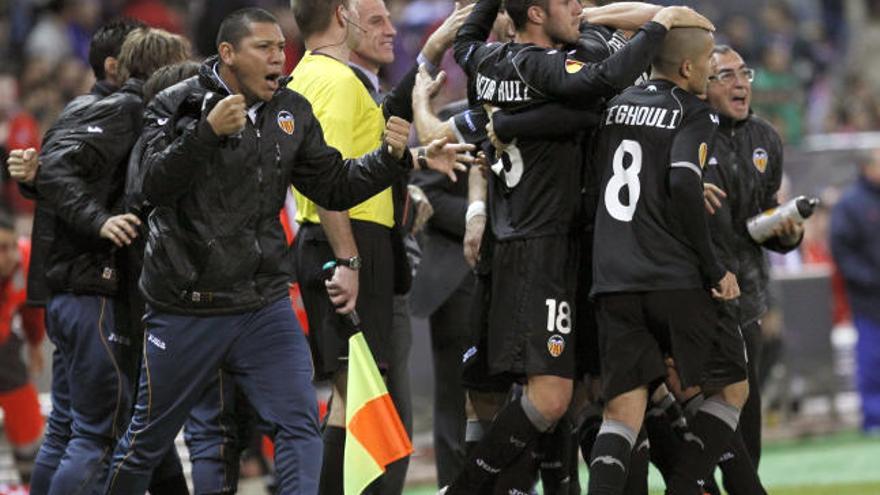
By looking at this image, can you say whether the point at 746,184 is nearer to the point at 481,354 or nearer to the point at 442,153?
the point at 481,354

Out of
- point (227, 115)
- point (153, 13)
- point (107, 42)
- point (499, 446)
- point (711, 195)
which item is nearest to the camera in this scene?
point (227, 115)

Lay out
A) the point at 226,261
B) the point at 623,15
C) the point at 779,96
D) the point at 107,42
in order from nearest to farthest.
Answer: the point at 226,261, the point at 623,15, the point at 107,42, the point at 779,96

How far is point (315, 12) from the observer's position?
27.6 ft

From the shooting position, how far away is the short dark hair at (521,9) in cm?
768

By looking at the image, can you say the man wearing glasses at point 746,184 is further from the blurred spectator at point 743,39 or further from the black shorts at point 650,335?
the blurred spectator at point 743,39

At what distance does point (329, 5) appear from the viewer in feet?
27.5

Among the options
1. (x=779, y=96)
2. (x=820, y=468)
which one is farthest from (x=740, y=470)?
(x=779, y=96)

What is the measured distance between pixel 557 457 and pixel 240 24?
239 centimetres

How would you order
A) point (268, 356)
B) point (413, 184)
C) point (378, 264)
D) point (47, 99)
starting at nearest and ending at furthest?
point (268, 356) < point (378, 264) < point (413, 184) < point (47, 99)

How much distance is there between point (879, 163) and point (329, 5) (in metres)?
8.12

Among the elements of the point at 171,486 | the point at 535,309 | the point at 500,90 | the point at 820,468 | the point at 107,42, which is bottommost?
the point at 820,468

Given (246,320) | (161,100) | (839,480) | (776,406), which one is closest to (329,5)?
(161,100)

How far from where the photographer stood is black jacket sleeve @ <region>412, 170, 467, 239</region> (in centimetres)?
967

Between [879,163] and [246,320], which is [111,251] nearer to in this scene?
[246,320]
